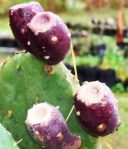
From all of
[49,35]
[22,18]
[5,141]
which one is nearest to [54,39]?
[49,35]

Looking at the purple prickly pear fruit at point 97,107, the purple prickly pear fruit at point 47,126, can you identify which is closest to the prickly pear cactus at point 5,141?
the purple prickly pear fruit at point 47,126

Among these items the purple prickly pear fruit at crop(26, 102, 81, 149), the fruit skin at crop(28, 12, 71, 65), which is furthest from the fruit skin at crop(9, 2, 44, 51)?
the purple prickly pear fruit at crop(26, 102, 81, 149)

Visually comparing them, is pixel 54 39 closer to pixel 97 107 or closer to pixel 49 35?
pixel 49 35

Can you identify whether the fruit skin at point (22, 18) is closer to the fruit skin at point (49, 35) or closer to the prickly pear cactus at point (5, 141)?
the fruit skin at point (49, 35)

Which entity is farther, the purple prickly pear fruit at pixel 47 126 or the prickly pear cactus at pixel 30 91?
the prickly pear cactus at pixel 30 91

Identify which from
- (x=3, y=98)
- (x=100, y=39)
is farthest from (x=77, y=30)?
(x=3, y=98)

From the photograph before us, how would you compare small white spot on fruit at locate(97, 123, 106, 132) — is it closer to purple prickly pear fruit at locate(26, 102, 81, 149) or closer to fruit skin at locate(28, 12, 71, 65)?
purple prickly pear fruit at locate(26, 102, 81, 149)

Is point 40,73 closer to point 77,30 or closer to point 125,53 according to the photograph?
point 125,53
